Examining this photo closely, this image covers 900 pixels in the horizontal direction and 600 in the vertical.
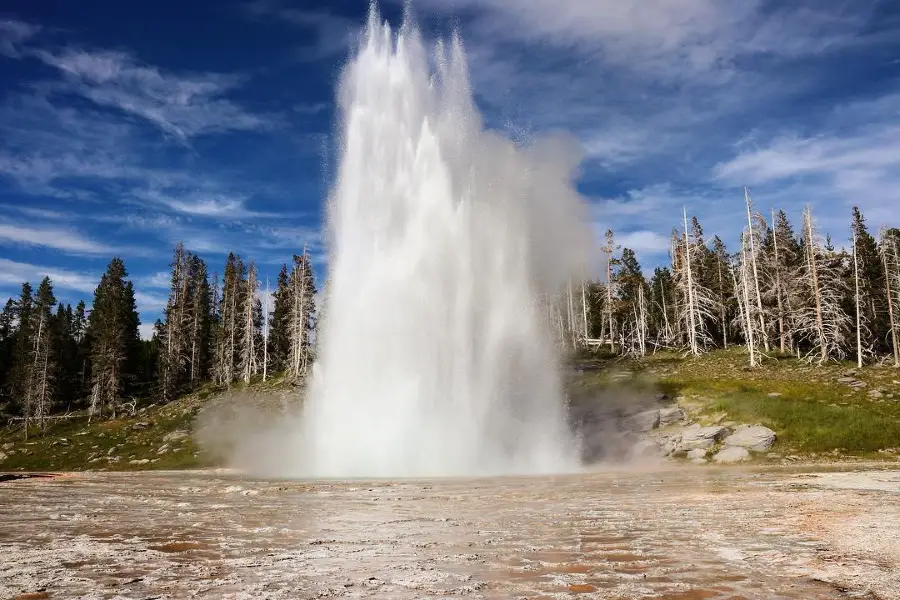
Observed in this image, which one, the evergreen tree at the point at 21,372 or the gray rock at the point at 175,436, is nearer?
the gray rock at the point at 175,436

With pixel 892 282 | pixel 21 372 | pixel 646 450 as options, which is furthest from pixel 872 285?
pixel 21 372

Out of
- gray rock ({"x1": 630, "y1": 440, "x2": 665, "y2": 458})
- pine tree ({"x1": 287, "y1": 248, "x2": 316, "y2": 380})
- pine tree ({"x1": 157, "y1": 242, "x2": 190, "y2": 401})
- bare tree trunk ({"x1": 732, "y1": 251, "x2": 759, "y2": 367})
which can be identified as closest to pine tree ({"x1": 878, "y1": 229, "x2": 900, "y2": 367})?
bare tree trunk ({"x1": 732, "y1": 251, "x2": 759, "y2": 367})

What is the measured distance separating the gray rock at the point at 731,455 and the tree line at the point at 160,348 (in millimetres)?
43793

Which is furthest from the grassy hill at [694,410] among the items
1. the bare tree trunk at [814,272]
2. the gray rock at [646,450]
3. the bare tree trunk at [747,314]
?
the gray rock at [646,450]

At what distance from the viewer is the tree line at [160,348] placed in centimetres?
6388

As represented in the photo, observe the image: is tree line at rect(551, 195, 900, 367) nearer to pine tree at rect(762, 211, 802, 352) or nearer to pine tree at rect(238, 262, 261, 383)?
pine tree at rect(762, 211, 802, 352)

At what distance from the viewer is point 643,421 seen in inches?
1419

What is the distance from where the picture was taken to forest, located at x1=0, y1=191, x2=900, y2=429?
52.8 m

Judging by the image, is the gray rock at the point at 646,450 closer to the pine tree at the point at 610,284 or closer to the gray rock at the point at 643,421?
the gray rock at the point at 643,421

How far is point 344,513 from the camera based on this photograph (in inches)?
493

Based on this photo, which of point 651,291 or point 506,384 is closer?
point 506,384

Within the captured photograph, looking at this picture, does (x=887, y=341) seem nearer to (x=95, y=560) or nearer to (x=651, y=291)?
(x=651, y=291)

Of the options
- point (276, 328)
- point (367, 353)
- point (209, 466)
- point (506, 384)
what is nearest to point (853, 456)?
point (506, 384)

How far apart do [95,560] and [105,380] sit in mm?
65292
